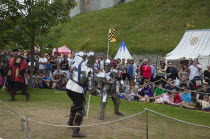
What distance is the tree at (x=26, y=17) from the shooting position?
14.8m

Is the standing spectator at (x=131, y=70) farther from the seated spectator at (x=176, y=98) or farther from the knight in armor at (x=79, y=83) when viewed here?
the knight in armor at (x=79, y=83)

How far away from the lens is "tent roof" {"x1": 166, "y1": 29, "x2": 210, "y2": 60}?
57.6 ft

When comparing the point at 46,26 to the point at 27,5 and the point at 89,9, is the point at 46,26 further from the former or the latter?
the point at 89,9

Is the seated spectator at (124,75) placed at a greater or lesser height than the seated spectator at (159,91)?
greater

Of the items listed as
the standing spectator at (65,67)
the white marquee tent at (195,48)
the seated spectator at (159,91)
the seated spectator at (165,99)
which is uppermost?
the white marquee tent at (195,48)

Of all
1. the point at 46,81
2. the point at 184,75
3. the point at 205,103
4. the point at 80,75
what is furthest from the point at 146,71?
the point at 80,75

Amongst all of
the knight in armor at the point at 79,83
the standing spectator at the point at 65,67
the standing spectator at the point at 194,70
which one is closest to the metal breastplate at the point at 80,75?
the knight in armor at the point at 79,83

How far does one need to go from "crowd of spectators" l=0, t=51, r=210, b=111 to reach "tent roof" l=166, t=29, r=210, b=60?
2184 millimetres

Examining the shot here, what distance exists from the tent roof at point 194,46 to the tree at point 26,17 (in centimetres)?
684

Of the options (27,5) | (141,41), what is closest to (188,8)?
(141,41)

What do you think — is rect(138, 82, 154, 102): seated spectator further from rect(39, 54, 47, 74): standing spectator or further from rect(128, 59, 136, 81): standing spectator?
rect(39, 54, 47, 74): standing spectator

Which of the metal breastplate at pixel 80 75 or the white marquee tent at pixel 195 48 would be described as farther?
the white marquee tent at pixel 195 48

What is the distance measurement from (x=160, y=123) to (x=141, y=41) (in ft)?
72.3

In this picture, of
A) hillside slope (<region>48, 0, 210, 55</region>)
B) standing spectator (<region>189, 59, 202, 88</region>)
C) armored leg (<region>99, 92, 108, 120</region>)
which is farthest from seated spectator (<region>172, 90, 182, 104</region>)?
hillside slope (<region>48, 0, 210, 55</region>)
